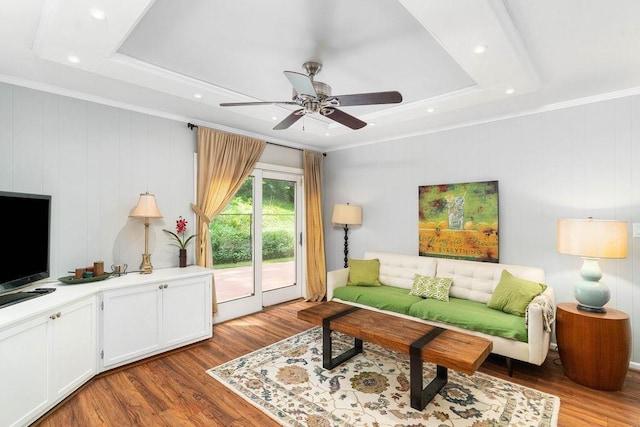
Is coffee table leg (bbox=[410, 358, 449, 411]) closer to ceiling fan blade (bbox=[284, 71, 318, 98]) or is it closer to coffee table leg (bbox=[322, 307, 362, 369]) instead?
coffee table leg (bbox=[322, 307, 362, 369])

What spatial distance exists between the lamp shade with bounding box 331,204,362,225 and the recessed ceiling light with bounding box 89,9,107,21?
142 inches

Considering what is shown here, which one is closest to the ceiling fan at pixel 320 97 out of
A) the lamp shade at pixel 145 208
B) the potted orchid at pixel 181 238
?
the lamp shade at pixel 145 208

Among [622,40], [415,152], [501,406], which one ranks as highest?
[622,40]

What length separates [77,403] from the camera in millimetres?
2367

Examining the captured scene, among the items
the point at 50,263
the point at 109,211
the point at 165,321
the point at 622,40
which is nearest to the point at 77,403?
the point at 165,321

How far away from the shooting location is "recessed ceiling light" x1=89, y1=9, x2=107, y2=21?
179cm

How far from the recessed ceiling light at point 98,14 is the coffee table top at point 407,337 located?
278cm

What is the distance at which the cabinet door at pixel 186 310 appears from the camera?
125 inches

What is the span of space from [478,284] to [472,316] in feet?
2.19

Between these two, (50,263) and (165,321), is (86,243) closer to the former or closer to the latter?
(50,263)

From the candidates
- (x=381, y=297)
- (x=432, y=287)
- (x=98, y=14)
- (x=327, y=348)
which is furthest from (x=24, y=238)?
(x=432, y=287)

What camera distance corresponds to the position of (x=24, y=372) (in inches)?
80.8

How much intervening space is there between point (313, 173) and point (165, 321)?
3.20 meters

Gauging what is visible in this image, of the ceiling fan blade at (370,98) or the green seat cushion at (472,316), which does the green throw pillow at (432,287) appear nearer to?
the green seat cushion at (472,316)
